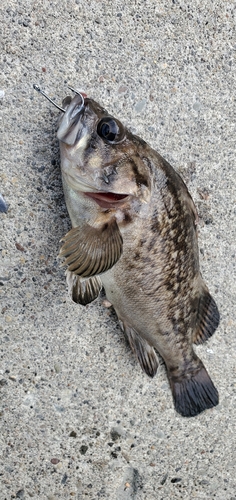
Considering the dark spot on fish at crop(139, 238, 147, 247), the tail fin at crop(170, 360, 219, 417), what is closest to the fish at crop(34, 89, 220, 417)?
the dark spot on fish at crop(139, 238, 147, 247)

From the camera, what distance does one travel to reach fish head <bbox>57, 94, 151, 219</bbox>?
1656 millimetres

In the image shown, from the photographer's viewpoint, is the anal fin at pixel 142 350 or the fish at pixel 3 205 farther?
the anal fin at pixel 142 350

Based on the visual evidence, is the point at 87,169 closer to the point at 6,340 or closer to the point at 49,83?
the point at 49,83

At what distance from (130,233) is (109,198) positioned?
0.47 feet

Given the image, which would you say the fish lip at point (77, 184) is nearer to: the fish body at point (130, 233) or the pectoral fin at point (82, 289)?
the fish body at point (130, 233)

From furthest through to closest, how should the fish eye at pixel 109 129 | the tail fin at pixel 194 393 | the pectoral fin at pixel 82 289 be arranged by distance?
the tail fin at pixel 194 393 < the pectoral fin at pixel 82 289 < the fish eye at pixel 109 129

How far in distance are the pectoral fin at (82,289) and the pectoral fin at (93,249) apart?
A: 6.6 inches

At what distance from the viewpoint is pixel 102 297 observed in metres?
2.11

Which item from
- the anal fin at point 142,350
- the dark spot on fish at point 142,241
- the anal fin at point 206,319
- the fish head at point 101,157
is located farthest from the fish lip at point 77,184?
the anal fin at point 206,319

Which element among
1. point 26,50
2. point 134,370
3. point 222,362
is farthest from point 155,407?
point 26,50

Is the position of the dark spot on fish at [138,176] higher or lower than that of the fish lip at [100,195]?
higher

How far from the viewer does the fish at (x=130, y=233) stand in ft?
5.49

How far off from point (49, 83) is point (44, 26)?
0.70 feet

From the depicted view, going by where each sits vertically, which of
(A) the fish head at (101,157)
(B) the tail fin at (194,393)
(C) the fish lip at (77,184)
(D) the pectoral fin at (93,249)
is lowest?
(B) the tail fin at (194,393)
